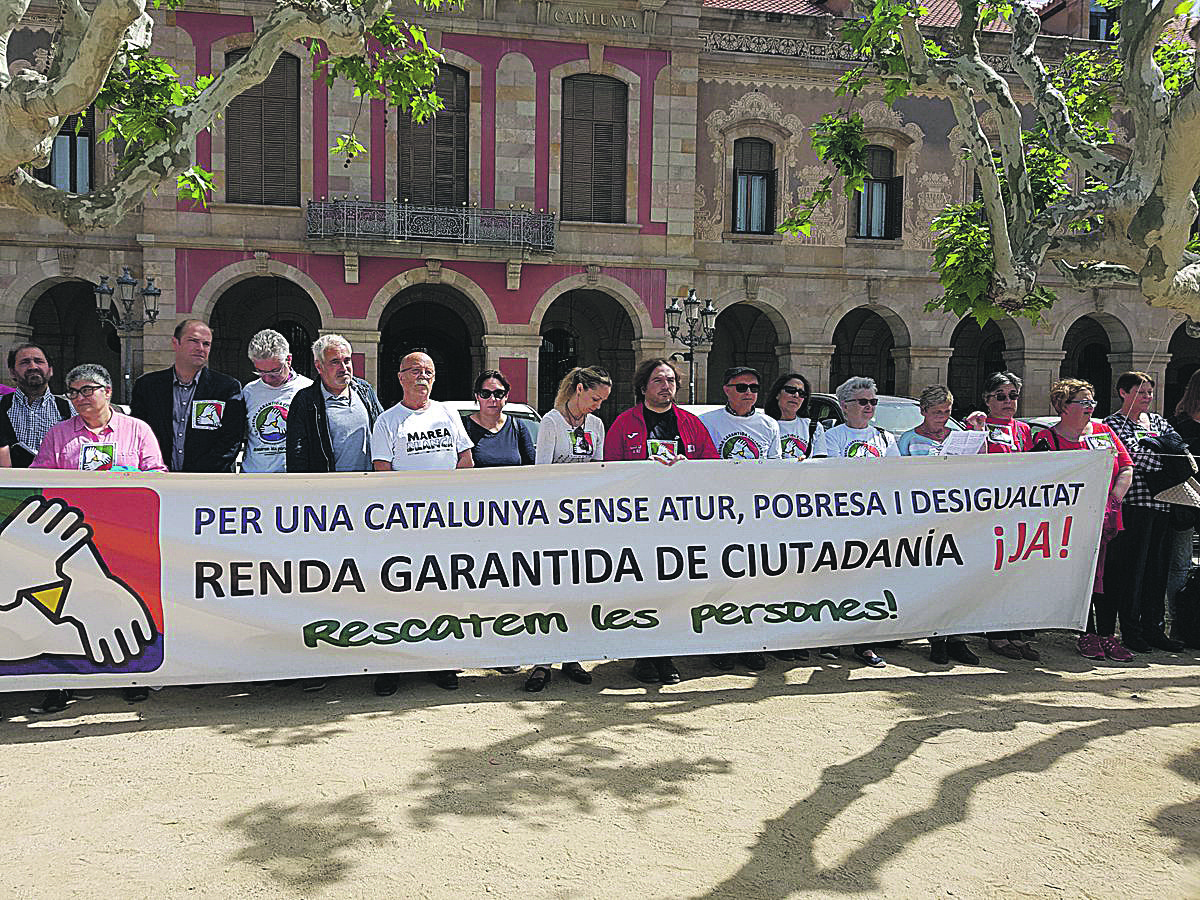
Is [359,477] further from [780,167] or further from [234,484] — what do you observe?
[780,167]

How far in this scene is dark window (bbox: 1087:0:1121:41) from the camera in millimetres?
26078

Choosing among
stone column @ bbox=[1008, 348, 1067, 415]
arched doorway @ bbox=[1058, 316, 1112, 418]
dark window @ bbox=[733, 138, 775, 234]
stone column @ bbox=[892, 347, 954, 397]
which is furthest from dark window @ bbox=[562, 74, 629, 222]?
arched doorway @ bbox=[1058, 316, 1112, 418]

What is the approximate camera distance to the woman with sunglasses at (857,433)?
6582mm

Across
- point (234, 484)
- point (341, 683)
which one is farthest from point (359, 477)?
point (341, 683)

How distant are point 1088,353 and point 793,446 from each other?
2656 centimetres

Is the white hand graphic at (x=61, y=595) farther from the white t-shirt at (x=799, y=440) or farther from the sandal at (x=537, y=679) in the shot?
the white t-shirt at (x=799, y=440)

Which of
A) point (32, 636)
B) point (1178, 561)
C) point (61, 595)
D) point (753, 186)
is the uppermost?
point (753, 186)

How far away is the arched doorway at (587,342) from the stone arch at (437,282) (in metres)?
3.43

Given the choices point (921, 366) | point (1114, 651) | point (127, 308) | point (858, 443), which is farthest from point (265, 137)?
point (1114, 651)

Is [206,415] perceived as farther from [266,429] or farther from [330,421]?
[330,421]

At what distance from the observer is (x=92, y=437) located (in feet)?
17.8

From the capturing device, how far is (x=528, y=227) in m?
22.1

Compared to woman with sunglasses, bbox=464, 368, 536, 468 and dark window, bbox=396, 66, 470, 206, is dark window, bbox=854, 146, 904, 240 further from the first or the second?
woman with sunglasses, bbox=464, 368, 536, 468

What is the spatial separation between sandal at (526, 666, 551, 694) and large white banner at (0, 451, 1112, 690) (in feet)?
0.48
